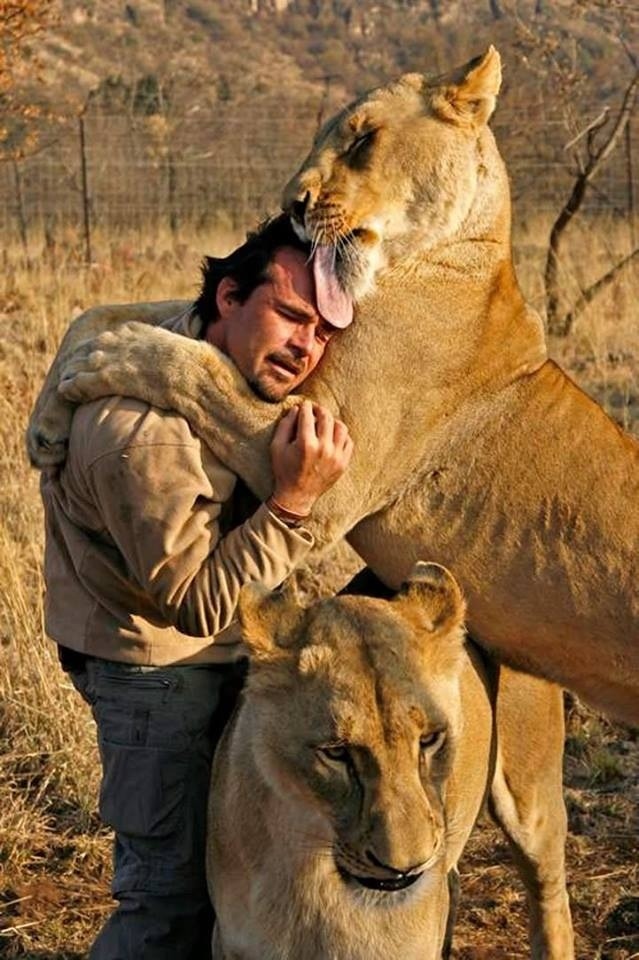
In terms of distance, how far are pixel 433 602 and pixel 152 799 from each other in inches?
31.1

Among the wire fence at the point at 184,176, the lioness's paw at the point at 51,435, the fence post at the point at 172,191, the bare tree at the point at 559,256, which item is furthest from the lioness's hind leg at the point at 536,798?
the fence post at the point at 172,191

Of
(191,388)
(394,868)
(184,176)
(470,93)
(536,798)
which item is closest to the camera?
(394,868)

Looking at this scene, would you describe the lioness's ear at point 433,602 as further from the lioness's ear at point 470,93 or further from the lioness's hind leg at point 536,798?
the lioness's ear at point 470,93

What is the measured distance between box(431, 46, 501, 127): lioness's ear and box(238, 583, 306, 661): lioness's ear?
1771mm

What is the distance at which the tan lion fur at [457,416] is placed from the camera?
4164 mm

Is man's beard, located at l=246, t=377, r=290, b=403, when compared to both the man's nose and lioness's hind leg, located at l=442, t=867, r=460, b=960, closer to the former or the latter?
the man's nose

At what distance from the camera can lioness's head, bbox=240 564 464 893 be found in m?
2.88

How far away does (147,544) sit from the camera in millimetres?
3484

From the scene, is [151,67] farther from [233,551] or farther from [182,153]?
[233,551]

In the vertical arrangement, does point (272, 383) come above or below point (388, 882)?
above

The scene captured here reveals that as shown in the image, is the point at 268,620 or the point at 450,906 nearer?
the point at 268,620

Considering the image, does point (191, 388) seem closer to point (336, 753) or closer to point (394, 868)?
point (336, 753)

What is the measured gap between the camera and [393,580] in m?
4.24

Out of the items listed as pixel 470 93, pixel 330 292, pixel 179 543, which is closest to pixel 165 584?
pixel 179 543
